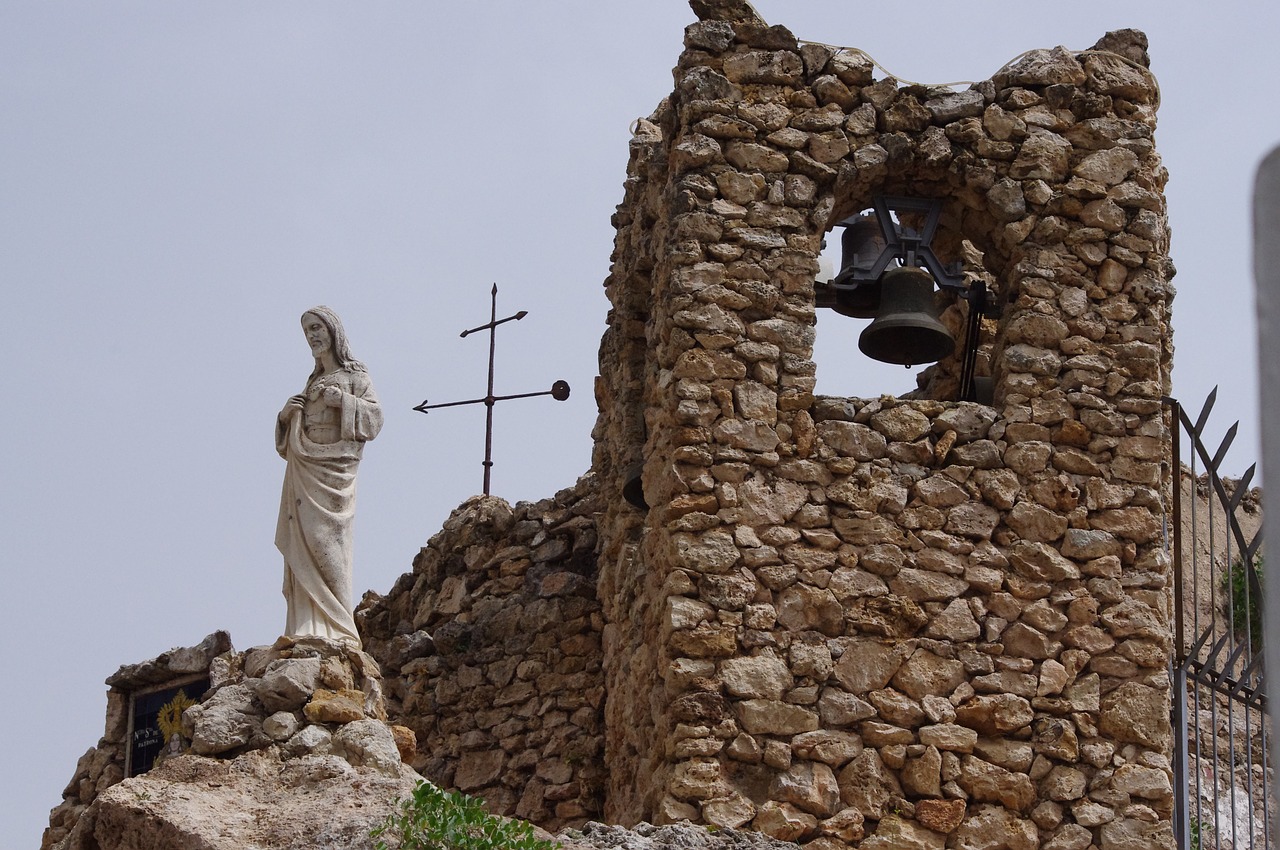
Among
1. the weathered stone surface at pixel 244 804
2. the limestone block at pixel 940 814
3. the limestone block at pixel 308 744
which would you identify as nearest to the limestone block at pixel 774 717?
the limestone block at pixel 940 814

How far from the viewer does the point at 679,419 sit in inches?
377

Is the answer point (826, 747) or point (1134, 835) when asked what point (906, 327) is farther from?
point (1134, 835)

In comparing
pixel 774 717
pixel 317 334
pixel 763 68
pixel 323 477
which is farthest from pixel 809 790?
pixel 763 68

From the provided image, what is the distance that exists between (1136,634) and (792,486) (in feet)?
6.07

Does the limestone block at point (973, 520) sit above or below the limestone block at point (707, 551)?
above

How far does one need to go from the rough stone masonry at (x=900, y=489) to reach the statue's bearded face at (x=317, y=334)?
177 centimetres

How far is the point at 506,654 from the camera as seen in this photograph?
39.4ft

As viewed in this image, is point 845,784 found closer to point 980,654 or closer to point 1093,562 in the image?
point 980,654

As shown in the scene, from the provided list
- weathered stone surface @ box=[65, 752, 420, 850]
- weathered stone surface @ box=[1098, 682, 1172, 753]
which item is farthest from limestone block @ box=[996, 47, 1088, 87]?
weathered stone surface @ box=[65, 752, 420, 850]

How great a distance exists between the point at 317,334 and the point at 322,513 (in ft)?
3.05

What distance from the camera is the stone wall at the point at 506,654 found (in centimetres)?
1159

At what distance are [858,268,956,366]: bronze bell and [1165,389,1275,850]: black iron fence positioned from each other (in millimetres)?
1279

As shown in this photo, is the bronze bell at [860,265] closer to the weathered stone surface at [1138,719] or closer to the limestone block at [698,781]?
the weathered stone surface at [1138,719]

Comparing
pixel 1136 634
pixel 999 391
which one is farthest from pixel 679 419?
pixel 1136 634
